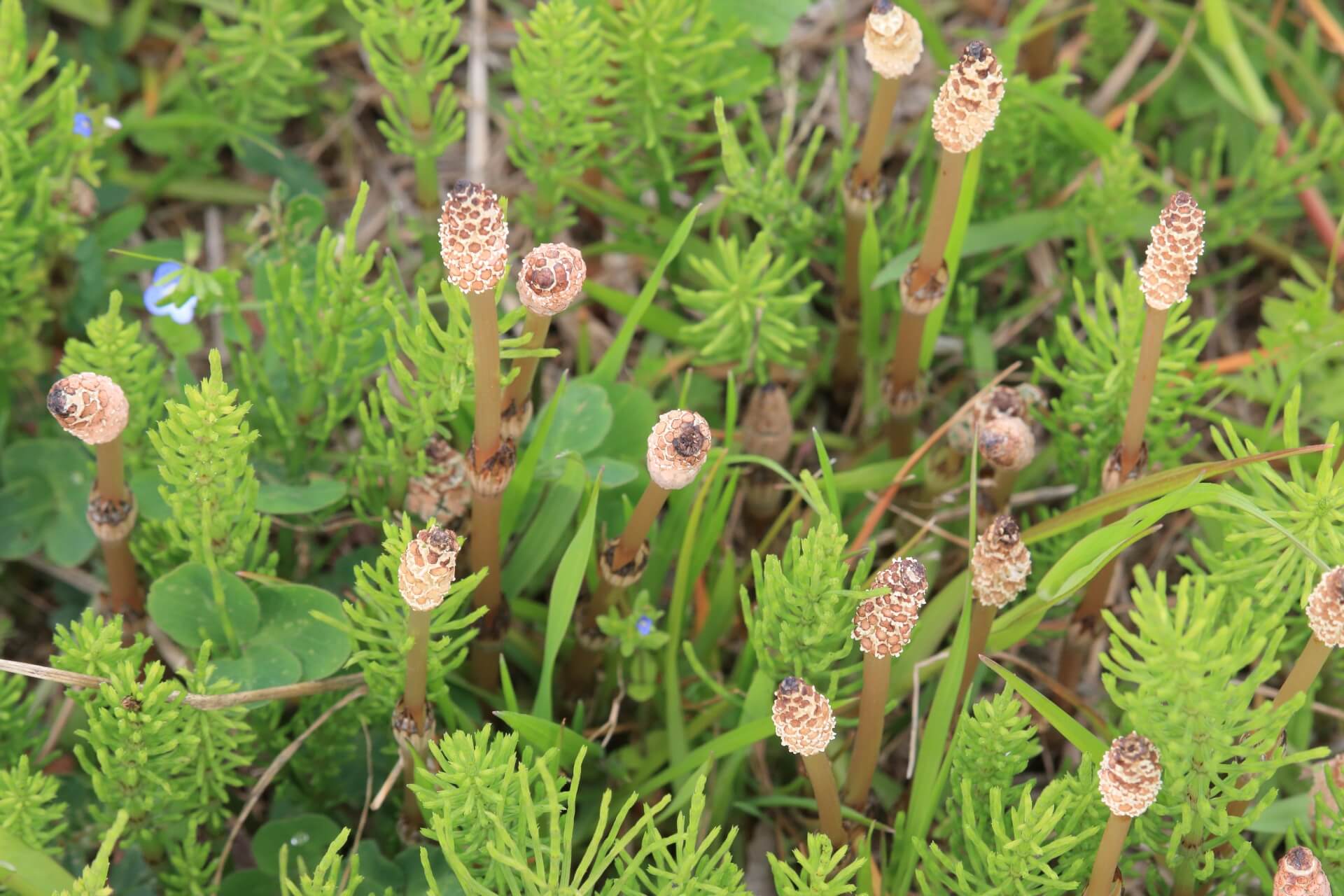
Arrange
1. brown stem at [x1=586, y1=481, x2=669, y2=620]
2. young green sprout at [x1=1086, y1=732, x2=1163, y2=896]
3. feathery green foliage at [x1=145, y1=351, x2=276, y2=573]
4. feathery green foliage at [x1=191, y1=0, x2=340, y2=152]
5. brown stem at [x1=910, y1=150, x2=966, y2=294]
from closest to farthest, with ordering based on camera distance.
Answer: young green sprout at [x1=1086, y1=732, x2=1163, y2=896], feathery green foliage at [x1=145, y1=351, x2=276, y2=573], brown stem at [x1=586, y1=481, x2=669, y2=620], brown stem at [x1=910, y1=150, x2=966, y2=294], feathery green foliage at [x1=191, y1=0, x2=340, y2=152]

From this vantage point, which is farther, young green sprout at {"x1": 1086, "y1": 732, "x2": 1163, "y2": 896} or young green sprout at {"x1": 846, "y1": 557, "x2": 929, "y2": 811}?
young green sprout at {"x1": 846, "y1": 557, "x2": 929, "y2": 811}

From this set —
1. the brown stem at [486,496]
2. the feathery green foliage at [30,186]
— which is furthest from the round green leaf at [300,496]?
the feathery green foliage at [30,186]

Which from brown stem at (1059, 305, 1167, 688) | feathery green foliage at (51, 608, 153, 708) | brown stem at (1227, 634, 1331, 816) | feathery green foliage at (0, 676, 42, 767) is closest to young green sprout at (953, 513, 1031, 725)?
brown stem at (1059, 305, 1167, 688)

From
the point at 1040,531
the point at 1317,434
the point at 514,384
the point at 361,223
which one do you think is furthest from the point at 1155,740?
the point at 361,223

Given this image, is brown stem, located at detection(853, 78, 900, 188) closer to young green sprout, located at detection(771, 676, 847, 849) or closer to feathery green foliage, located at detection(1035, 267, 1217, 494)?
feathery green foliage, located at detection(1035, 267, 1217, 494)

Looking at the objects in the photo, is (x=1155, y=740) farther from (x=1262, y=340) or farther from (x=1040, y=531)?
(x=1262, y=340)
